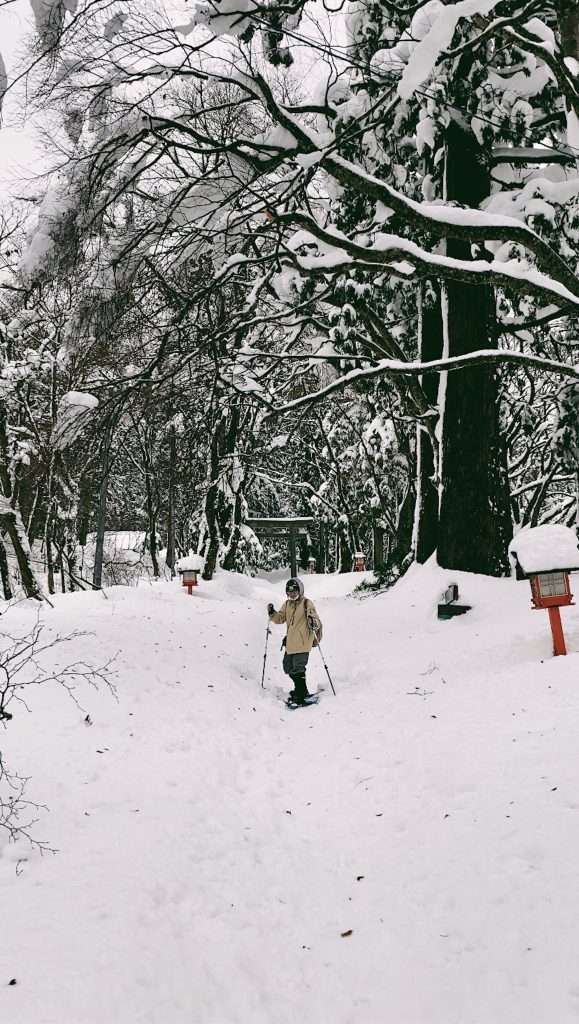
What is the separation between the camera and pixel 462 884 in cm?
339

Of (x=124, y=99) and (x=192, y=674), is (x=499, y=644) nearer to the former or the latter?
(x=192, y=674)

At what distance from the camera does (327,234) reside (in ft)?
19.8

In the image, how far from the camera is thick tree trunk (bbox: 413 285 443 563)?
12016 mm

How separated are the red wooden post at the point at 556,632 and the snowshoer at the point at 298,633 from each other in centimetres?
321

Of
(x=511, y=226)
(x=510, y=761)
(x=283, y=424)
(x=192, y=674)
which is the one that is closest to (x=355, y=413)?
(x=283, y=424)

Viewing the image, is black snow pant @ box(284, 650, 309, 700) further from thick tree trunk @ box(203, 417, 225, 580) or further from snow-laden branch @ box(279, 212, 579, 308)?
thick tree trunk @ box(203, 417, 225, 580)

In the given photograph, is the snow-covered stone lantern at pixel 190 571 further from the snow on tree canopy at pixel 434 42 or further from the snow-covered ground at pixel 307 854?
the snow on tree canopy at pixel 434 42

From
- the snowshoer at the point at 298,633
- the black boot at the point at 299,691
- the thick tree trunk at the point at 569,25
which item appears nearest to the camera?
the thick tree trunk at the point at 569,25

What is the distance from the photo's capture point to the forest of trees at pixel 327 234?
530 centimetres

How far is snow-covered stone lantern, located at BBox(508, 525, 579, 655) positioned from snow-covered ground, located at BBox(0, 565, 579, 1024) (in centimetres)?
47

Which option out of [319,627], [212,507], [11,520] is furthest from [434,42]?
[212,507]

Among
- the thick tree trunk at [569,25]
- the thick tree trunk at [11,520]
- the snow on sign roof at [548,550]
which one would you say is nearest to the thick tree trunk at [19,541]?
the thick tree trunk at [11,520]

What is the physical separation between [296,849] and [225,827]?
508 millimetres

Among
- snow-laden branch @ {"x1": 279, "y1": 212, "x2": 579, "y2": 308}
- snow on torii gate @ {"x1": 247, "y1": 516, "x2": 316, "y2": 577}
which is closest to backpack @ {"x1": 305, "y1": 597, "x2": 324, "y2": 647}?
snow-laden branch @ {"x1": 279, "y1": 212, "x2": 579, "y2": 308}
